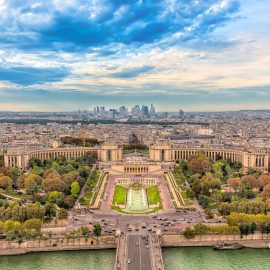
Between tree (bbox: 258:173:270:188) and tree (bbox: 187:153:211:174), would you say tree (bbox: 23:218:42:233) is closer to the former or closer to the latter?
tree (bbox: 258:173:270:188)

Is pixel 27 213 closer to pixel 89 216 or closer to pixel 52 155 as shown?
pixel 89 216

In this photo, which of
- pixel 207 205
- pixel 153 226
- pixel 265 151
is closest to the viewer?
pixel 153 226

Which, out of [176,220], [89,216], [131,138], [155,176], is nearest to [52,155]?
[155,176]

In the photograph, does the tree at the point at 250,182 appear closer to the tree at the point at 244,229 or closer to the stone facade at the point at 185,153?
the tree at the point at 244,229

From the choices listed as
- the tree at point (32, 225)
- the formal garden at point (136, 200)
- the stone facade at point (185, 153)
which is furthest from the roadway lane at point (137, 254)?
the stone facade at point (185, 153)

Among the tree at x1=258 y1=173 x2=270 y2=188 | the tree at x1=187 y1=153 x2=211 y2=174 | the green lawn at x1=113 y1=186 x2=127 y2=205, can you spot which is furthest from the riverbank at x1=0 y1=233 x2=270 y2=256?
the tree at x1=187 y1=153 x2=211 y2=174

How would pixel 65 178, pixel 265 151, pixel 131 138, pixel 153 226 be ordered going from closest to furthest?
pixel 153 226, pixel 65 178, pixel 265 151, pixel 131 138
